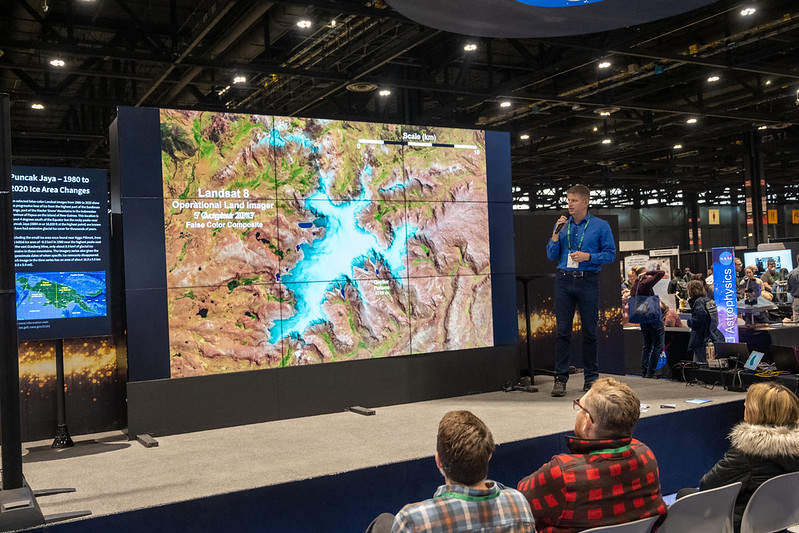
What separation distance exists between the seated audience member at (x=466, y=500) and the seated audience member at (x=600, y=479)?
33cm

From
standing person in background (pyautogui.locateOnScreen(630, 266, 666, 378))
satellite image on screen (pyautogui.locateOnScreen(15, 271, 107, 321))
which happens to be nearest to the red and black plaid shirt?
satellite image on screen (pyautogui.locateOnScreen(15, 271, 107, 321))

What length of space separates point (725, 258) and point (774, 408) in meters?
6.39

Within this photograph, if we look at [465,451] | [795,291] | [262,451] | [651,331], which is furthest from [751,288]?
[465,451]

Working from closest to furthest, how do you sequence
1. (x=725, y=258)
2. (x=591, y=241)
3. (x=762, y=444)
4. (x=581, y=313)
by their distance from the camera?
(x=762, y=444)
(x=591, y=241)
(x=581, y=313)
(x=725, y=258)

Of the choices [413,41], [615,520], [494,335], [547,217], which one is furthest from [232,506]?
[413,41]

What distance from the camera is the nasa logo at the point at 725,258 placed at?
8547mm

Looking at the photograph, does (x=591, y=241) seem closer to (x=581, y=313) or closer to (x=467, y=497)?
(x=581, y=313)

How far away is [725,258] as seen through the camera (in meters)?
8.61

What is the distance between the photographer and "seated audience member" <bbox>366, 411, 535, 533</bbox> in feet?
6.34

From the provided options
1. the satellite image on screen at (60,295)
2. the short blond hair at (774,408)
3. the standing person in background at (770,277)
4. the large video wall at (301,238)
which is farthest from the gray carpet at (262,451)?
the standing person in background at (770,277)

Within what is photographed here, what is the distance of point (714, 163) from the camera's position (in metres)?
23.4

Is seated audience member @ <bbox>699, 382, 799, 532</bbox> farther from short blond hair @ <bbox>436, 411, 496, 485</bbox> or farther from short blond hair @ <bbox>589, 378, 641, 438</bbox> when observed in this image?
short blond hair @ <bbox>436, 411, 496, 485</bbox>

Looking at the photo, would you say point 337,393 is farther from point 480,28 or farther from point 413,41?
point 413,41

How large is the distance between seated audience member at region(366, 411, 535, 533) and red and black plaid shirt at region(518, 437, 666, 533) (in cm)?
33
